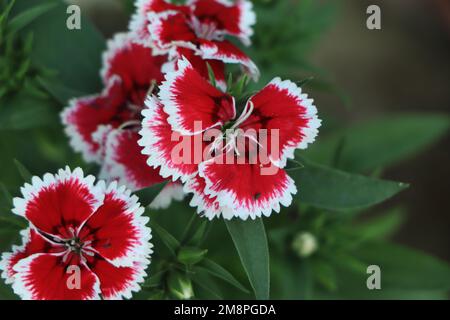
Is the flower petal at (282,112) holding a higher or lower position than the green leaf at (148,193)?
higher

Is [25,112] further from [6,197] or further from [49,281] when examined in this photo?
[49,281]

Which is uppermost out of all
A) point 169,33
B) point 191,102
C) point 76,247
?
point 169,33

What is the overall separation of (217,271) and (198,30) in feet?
2.49

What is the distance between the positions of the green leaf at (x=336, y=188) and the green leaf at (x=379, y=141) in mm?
790

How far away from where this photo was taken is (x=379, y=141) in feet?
9.32

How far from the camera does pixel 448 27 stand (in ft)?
12.0

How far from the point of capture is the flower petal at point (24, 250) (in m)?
1.65

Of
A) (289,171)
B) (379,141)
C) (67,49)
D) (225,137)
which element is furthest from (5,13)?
(379,141)

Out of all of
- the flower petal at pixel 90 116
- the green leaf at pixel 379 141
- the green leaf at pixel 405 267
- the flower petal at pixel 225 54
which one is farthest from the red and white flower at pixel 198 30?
the green leaf at pixel 405 267

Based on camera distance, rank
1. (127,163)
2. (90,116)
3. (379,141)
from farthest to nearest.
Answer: (379,141)
(90,116)
(127,163)

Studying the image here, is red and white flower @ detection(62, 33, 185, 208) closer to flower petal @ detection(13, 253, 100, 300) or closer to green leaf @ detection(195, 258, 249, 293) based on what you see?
green leaf @ detection(195, 258, 249, 293)

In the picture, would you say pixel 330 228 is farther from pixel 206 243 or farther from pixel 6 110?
pixel 6 110

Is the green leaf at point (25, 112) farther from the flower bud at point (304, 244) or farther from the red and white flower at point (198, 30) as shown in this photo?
the flower bud at point (304, 244)

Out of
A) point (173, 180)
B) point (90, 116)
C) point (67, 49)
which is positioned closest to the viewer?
point (173, 180)
